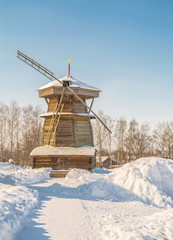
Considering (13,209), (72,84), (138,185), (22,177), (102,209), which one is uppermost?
(72,84)

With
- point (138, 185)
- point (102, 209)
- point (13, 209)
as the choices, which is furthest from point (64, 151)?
point (13, 209)

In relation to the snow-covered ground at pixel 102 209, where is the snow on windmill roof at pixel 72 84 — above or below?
above

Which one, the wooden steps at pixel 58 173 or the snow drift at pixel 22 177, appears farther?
the wooden steps at pixel 58 173

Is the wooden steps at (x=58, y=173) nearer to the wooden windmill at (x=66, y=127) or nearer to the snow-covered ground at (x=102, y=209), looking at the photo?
the wooden windmill at (x=66, y=127)

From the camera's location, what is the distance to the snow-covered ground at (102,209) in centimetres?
525

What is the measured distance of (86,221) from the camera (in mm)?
6336

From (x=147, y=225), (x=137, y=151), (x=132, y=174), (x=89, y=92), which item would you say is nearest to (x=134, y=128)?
(x=137, y=151)

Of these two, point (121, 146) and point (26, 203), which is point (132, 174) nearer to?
point (26, 203)

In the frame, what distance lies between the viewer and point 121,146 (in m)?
38.4

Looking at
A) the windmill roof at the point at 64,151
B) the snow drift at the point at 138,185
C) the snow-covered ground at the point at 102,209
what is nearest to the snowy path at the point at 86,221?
the snow-covered ground at the point at 102,209

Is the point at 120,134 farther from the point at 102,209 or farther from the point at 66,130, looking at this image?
the point at 102,209

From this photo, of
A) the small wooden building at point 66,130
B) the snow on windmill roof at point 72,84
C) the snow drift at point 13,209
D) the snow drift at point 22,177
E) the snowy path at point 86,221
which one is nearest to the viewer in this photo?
the snow drift at point 13,209

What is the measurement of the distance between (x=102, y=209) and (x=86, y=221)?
164 cm

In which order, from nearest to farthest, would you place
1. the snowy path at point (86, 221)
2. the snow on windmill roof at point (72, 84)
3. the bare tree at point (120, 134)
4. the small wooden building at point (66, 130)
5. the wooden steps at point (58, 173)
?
the snowy path at point (86, 221)
the wooden steps at point (58, 173)
the small wooden building at point (66, 130)
the snow on windmill roof at point (72, 84)
the bare tree at point (120, 134)
